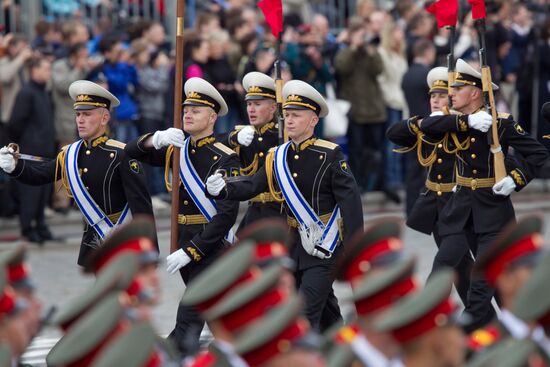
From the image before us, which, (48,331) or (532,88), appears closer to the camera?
(48,331)

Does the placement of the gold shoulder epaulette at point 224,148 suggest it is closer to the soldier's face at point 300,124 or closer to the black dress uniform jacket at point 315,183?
the black dress uniform jacket at point 315,183

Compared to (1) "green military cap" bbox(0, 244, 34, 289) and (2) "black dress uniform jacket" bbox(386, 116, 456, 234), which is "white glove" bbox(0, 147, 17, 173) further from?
(1) "green military cap" bbox(0, 244, 34, 289)

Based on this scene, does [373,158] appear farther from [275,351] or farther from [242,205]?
[275,351]

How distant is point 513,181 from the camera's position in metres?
10.2

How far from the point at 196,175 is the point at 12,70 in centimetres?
532

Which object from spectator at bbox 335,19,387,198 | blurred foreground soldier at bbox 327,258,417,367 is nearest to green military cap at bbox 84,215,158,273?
blurred foreground soldier at bbox 327,258,417,367

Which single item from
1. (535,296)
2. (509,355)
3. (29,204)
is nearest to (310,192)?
(535,296)

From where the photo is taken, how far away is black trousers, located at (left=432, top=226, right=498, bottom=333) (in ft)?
32.8

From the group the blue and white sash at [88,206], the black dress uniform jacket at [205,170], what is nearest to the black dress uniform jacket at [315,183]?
the black dress uniform jacket at [205,170]

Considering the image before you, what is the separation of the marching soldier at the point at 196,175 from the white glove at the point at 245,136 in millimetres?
361

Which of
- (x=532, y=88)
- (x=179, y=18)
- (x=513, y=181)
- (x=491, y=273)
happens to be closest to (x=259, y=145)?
(x=179, y=18)

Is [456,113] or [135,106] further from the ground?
[456,113]

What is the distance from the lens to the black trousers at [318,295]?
9547 millimetres

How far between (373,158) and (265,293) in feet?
37.8
